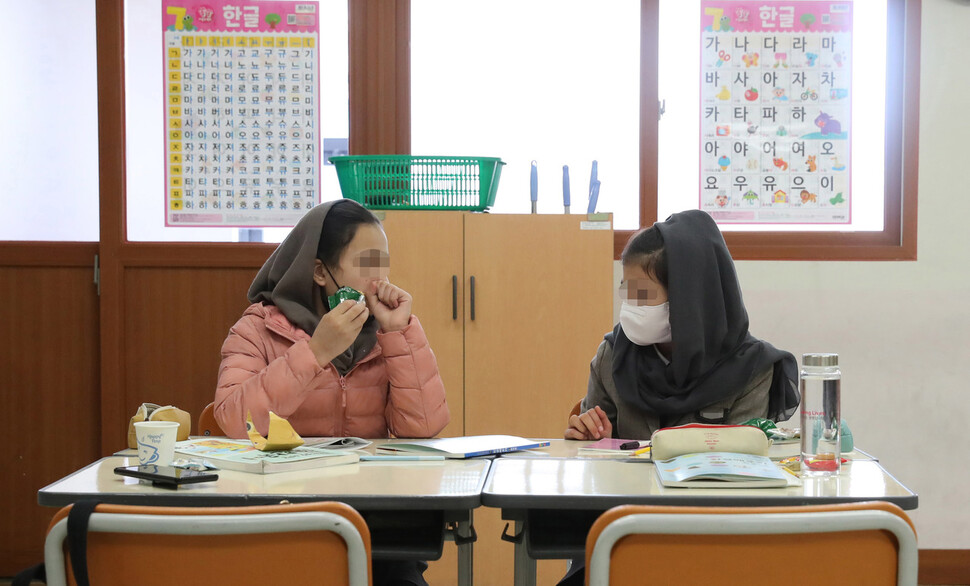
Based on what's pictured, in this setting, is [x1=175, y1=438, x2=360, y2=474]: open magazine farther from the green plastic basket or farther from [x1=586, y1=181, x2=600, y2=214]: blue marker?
[x1=586, y1=181, x2=600, y2=214]: blue marker

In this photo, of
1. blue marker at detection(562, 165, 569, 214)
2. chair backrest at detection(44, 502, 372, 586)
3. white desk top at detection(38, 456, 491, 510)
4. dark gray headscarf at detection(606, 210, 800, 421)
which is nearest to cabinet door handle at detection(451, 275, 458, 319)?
blue marker at detection(562, 165, 569, 214)

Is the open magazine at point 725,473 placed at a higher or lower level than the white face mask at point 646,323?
lower

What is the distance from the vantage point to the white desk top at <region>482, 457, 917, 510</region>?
133 cm

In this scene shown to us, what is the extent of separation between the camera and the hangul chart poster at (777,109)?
11.2 ft

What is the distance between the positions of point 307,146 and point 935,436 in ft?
8.76

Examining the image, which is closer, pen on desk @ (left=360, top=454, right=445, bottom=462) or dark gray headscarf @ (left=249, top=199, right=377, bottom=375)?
pen on desk @ (left=360, top=454, right=445, bottom=462)

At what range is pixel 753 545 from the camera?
1.09m

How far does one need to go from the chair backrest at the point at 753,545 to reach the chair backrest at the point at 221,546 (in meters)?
0.32

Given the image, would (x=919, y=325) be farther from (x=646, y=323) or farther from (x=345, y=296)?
(x=345, y=296)

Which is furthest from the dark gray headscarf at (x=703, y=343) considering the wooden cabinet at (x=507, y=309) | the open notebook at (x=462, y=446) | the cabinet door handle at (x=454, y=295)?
the cabinet door handle at (x=454, y=295)

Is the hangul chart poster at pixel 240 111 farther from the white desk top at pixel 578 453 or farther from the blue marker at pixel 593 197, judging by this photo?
the white desk top at pixel 578 453

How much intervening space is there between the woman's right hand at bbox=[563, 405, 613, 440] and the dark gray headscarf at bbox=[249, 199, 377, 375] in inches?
21.4

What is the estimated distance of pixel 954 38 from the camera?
3340 millimetres

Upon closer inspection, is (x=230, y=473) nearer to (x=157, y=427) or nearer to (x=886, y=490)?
(x=157, y=427)
